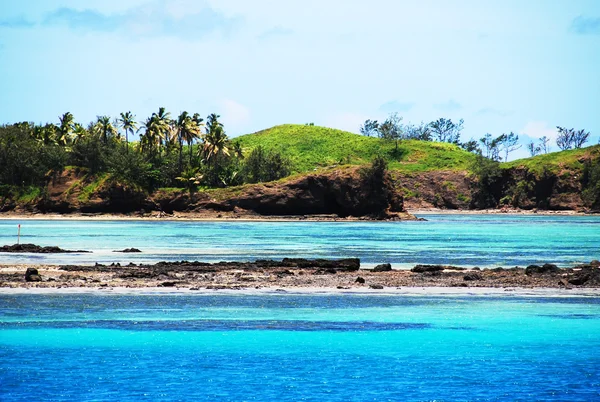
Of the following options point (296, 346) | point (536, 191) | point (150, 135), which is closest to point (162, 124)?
point (150, 135)

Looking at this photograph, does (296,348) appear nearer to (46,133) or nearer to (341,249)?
(341,249)

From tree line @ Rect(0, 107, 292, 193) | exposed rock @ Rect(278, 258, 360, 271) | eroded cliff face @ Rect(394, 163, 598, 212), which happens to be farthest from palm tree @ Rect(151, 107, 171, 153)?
exposed rock @ Rect(278, 258, 360, 271)

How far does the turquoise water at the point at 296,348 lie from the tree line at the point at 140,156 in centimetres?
10486

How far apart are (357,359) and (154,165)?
12553 centimetres

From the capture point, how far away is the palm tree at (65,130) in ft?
508

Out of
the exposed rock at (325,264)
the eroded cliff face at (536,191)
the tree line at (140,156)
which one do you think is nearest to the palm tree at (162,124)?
the tree line at (140,156)

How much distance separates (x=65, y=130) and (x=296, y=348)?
142022mm

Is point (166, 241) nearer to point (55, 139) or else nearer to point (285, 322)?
point (285, 322)

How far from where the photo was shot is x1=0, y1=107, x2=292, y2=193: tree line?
134 metres

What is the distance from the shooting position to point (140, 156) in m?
138

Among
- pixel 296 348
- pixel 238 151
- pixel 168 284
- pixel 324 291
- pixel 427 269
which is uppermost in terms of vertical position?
pixel 238 151

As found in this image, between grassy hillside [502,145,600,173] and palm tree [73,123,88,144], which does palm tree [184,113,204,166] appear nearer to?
palm tree [73,123,88,144]

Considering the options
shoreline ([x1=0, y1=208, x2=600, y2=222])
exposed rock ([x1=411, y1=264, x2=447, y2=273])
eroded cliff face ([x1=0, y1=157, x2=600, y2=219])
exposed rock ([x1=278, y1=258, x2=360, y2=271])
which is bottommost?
exposed rock ([x1=411, y1=264, x2=447, y2=273])

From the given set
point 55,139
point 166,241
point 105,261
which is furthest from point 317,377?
point 55,139
